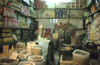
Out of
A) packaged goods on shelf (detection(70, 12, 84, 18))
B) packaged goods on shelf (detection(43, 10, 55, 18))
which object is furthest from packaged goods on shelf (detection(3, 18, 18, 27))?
packaged goods on shelf (detection(70, 12, 84, 18))

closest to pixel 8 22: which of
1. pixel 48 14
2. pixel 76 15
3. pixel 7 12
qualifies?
pixel 7 12

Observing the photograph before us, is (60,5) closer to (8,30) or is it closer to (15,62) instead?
(8,30)

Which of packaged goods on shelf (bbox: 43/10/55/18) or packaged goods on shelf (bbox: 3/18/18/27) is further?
packaged goods on shelf (bbox: 43/10/55/18)

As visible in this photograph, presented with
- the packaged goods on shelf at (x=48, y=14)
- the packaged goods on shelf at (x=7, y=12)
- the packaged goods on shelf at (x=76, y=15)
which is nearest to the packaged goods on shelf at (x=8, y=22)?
the packaged goods on shelf at (x=7, y=12)

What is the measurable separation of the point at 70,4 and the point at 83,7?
30.0 inches

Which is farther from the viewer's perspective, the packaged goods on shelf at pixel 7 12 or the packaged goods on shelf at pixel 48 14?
the packaged goods on shelf at pixel 48 14

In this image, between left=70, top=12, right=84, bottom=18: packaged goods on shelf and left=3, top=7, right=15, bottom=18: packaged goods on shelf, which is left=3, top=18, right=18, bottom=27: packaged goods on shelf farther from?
left=70, top=12, right=84, bottom=18: packaged goods on shelf

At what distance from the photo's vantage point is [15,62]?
1.63 meters

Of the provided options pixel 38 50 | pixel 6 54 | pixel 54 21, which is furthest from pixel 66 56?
pixel 54 21

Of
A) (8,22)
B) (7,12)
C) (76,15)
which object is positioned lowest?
(8,22)

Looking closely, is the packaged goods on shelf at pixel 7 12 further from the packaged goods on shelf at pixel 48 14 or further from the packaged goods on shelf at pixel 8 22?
the packaged goods on shelf at pixel 48 14

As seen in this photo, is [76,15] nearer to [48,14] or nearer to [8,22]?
[48,14]

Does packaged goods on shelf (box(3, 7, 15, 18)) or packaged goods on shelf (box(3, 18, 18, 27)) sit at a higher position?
packaged goods on shelf (box(3, 7, 15, 18))

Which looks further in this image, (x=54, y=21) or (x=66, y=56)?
(x=54, y=21)
